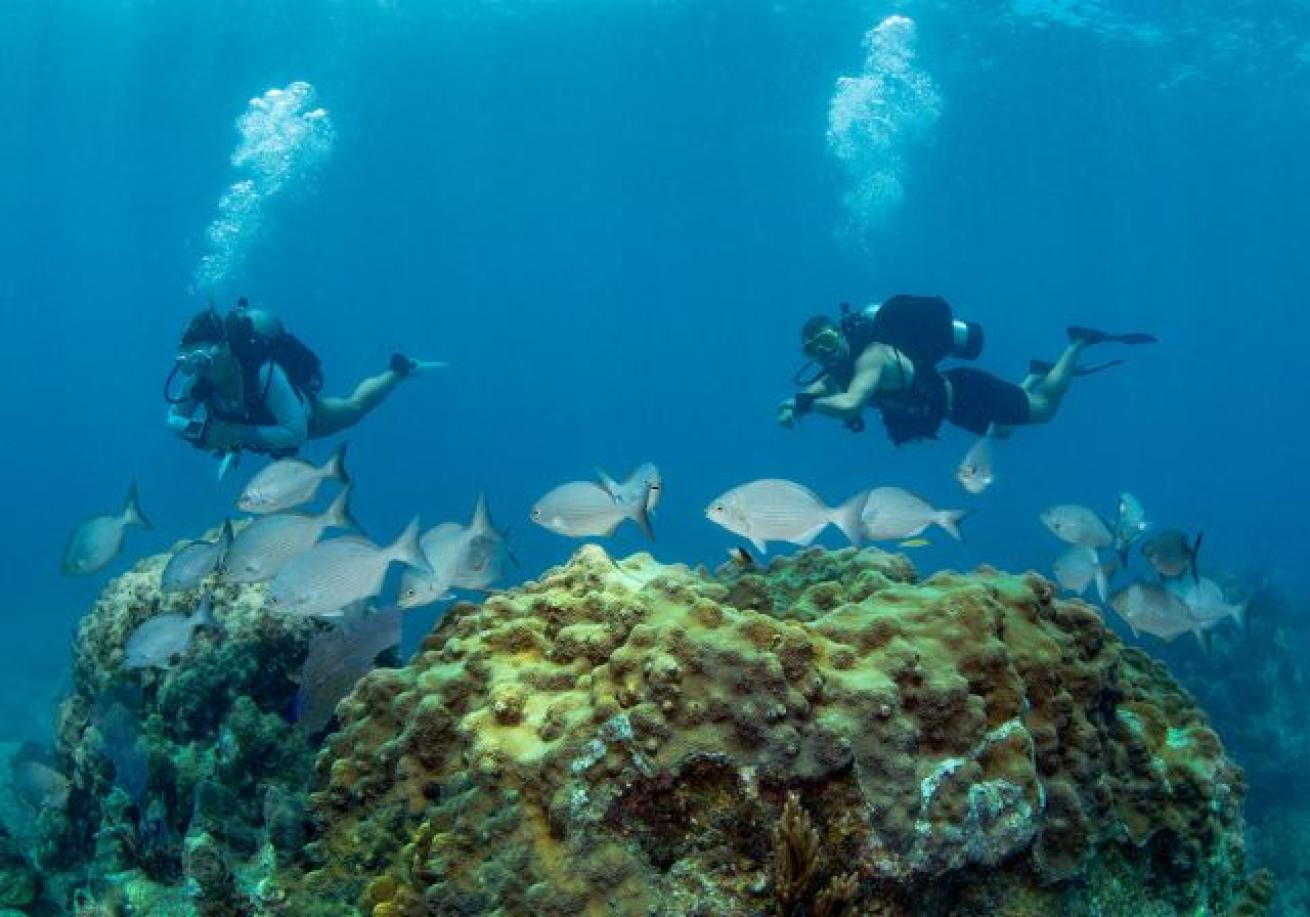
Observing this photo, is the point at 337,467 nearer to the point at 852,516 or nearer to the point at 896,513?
the point at 852,516

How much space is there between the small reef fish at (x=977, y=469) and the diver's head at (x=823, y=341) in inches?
83.1

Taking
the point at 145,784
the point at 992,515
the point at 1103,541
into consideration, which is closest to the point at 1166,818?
the point at 1103,541

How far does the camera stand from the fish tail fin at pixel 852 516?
479cm

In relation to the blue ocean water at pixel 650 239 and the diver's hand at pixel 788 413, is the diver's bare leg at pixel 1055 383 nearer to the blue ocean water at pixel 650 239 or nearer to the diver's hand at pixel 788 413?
the diver's hand at pixel 788 413

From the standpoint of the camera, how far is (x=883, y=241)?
94625mm

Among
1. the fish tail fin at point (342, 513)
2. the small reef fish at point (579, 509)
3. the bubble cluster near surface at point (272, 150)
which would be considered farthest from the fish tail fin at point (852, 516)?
the bubble cluster near surface at point (272, 150)

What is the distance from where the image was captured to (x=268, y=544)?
16.4 feet

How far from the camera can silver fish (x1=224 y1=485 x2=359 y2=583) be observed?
492 centimetres

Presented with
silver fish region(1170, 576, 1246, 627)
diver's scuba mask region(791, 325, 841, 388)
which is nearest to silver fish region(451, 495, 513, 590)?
diver's scuba mask region(791, 325, 841, 388)

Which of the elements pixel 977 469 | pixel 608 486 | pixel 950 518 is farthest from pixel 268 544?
pixel 977 469

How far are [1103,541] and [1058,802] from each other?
4.89 metres

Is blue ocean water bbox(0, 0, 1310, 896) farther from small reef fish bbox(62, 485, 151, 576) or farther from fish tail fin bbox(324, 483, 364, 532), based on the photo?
fish tail fin bbox(324, 483, 364, 532)

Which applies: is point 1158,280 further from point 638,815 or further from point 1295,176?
point 638,815

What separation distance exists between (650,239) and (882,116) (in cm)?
3881
